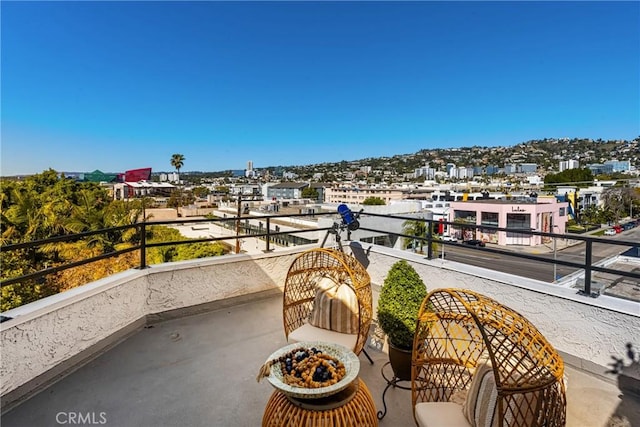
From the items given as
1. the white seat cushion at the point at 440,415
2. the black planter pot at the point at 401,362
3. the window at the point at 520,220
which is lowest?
the window at the point at 520,220

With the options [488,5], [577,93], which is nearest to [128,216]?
[488,5]

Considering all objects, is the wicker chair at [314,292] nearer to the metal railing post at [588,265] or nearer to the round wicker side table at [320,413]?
the round wicker side table at [320,413]

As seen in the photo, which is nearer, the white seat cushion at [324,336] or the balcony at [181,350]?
the balcony at [181,350]

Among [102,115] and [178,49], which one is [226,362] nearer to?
[178,49]

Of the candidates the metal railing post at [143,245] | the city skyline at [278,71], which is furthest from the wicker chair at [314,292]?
the city skyline at [278,71]

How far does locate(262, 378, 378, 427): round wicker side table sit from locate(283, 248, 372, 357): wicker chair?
0.83 metres

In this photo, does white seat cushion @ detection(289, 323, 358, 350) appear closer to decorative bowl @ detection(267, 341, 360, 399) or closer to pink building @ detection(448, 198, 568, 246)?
decorative bowl @ detection(267, 341, 360, 399)

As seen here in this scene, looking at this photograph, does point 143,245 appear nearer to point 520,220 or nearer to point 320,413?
point 320,413

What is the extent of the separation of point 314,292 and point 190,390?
1.23 m

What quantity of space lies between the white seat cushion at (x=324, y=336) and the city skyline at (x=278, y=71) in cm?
599

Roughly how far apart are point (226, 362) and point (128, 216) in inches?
481

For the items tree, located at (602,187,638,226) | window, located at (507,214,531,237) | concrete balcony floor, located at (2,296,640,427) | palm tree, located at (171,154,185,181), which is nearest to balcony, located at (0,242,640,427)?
concrete balcony floor, located at (2,296,640,427)

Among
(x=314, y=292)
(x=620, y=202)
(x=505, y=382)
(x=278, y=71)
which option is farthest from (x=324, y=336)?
(x=620, y=202)

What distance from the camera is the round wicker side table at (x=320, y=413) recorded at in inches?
53.8
